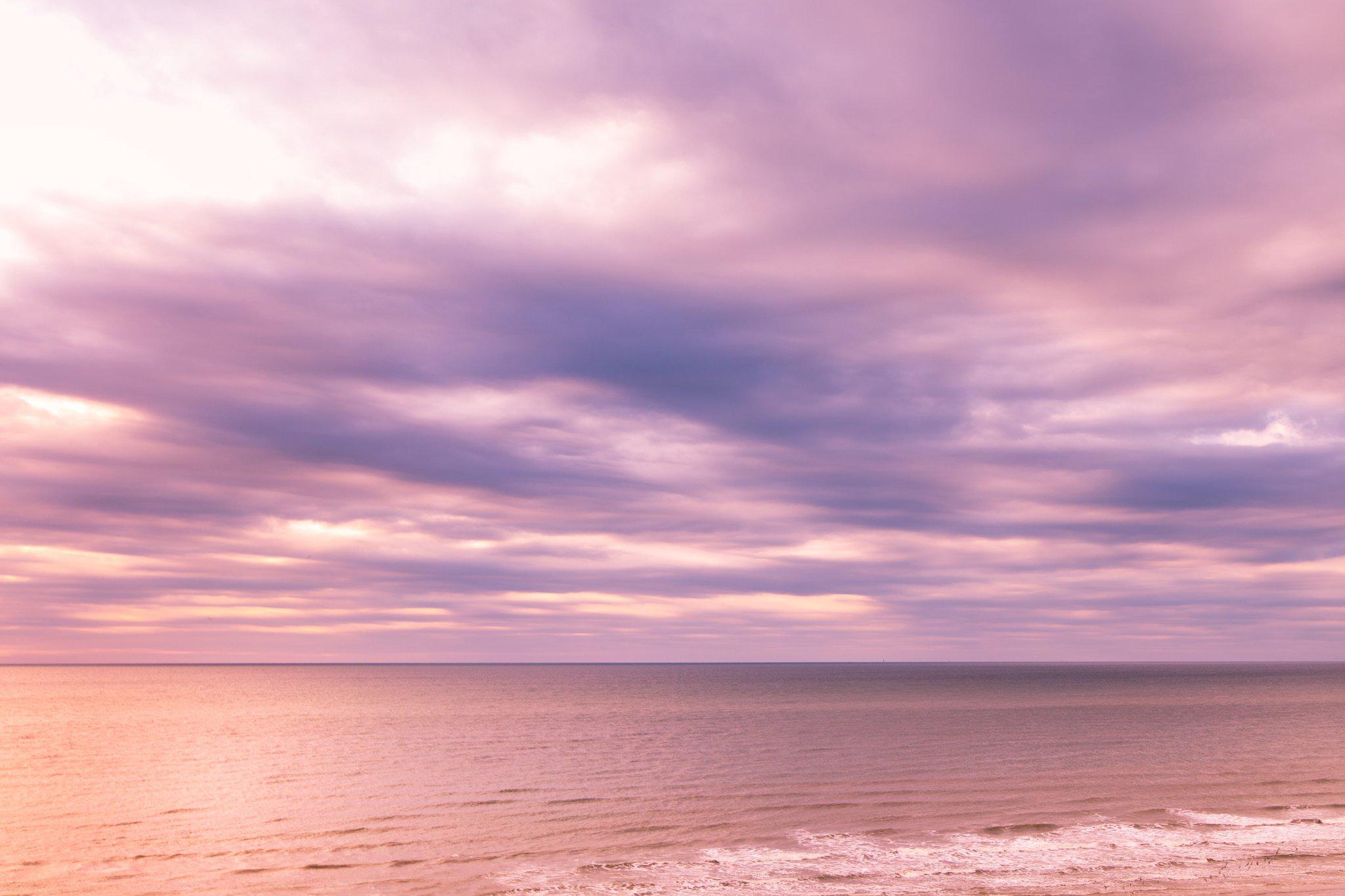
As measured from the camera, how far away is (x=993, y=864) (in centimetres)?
2984

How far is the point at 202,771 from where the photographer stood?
181 feet

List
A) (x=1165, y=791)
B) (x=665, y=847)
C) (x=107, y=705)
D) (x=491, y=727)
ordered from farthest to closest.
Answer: (x=107, y=705) < (x=491, y=727) < (x=1165, y=791) < (x=665, y=847)

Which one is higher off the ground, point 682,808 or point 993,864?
point 993,864

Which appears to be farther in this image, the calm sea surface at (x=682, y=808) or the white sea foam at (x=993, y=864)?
the calm sea surface at (x=682, y=808)

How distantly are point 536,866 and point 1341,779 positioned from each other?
139ft

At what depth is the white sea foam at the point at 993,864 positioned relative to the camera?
89.9 feet

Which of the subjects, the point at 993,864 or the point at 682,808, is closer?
the point at 993,864

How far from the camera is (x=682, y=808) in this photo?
4100cm

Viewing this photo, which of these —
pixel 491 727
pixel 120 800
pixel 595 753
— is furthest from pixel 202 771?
pixel 491 727

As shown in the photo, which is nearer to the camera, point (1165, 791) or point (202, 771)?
point (1165, 791)

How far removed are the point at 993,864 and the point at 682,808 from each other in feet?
48.9

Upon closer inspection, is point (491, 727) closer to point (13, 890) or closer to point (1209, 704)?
point (13, 890)

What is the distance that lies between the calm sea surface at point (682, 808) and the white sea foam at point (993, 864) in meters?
0.14

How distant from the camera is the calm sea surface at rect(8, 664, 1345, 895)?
29000 mm
